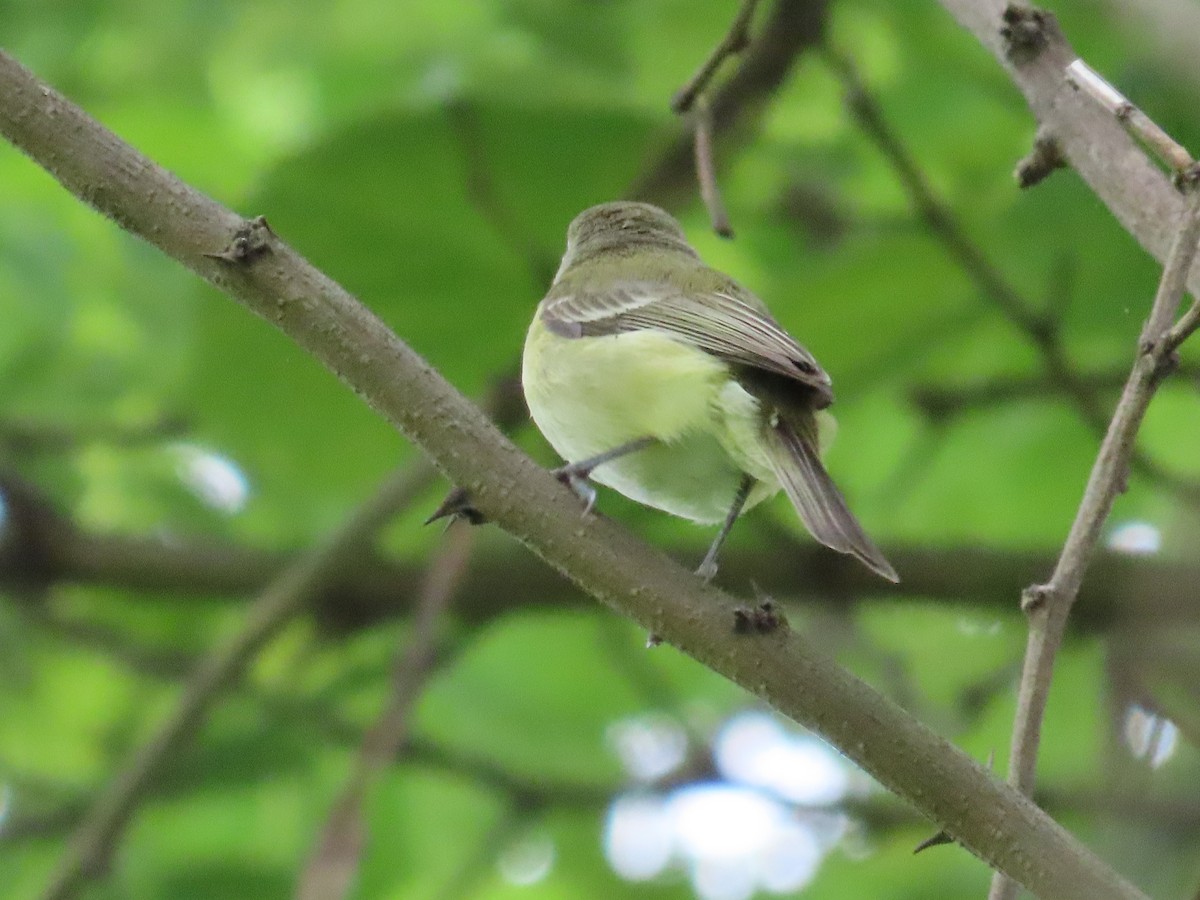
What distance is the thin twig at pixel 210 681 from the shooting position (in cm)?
460

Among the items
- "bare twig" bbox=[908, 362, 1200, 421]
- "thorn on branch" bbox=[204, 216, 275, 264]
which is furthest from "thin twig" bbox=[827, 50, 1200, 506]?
"thorn on branch" bbox=[204, 216, 275, 264]

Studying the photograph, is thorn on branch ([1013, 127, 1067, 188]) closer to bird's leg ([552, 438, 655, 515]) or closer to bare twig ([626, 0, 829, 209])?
bird's leg ([552, 438, 655, 515])

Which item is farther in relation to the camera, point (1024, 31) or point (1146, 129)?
point (1024, 31)

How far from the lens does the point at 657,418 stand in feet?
10.9

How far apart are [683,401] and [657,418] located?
7cm

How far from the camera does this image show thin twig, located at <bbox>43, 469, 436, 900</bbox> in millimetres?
4602

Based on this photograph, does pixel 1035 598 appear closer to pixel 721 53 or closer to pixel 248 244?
pixel 248 244

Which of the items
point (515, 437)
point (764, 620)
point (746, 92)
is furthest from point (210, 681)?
point (764, 620)

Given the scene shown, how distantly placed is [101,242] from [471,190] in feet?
5.26

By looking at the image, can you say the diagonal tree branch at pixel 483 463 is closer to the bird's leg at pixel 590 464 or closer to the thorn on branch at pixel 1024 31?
the bird's leg at pixel 590 464

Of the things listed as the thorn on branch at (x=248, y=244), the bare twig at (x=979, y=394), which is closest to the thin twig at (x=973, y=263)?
the bare twig at (x=979, y=394)

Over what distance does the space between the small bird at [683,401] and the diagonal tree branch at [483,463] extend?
456 mm

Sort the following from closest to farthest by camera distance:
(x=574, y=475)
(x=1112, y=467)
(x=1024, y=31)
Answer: (x=1112, y=467) < (x=1024, y=31) < (x=574, y=475)

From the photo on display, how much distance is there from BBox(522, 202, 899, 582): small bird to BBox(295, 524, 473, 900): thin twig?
53cm
